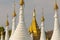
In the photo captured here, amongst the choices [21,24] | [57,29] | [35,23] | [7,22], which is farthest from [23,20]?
[35,23]

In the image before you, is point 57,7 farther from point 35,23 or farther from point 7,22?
point 35,23

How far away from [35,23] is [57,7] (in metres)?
15.6

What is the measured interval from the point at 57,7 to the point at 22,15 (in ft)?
13.6

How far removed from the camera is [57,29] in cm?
2364

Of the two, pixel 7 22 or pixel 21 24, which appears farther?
pixel 7 22

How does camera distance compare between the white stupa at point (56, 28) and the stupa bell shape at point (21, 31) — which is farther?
the white stupa at point (56, 28)

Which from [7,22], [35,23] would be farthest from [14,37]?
[35,23]

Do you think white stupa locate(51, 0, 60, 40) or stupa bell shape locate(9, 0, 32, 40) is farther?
white stupa locate(51, 0, 60, 40)

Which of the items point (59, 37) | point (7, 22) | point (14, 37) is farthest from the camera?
point (7, 22)

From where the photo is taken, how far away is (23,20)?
2202cm

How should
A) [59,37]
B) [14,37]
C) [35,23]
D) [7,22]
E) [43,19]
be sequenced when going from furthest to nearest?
1. [35,23]
2. [7,22]
3. [43,19]
4. [59,37]
5. [14,37]

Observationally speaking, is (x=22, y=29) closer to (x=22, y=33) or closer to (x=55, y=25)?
(x=22, y=33)

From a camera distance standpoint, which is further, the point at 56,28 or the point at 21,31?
the point at 56,28

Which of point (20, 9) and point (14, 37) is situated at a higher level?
point (20, 9)
